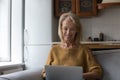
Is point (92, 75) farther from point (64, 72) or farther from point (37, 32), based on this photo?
point (37, 32)

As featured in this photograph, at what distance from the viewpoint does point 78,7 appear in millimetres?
3660

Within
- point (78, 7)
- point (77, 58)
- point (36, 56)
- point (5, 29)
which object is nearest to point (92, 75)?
point (77, 58)

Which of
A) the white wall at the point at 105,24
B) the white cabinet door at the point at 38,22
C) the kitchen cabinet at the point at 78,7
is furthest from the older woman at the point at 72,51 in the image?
the white wall at the point at 105,24

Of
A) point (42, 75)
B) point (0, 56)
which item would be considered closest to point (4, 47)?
point (0, 56)

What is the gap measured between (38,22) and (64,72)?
5.96ft

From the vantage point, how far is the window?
3.57 meters

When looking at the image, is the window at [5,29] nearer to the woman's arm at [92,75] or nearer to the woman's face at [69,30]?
the woman's face at [69,30]

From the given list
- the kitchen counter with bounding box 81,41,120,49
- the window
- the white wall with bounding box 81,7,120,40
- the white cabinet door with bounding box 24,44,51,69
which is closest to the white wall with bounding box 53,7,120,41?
the white wall with bounding box 81,7,120,40

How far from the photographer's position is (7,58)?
3.59 metres

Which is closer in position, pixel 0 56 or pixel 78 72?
pixel 78 72

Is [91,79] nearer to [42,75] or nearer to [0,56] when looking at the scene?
[42,75]

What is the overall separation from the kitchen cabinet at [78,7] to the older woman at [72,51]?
1.50 meters

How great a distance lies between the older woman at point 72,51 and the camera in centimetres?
208

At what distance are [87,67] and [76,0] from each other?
175cm
